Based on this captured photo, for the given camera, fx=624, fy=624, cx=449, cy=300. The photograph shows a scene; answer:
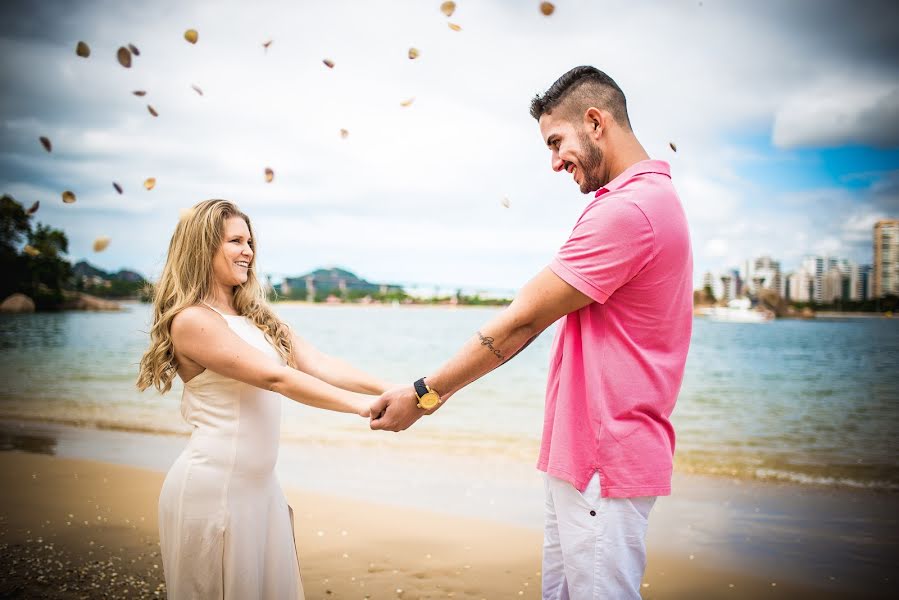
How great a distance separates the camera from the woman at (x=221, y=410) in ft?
8.68

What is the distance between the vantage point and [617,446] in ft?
6.74

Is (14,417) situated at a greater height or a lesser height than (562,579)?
lesser

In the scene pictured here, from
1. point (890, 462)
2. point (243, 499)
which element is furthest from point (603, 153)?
point (890, 462)

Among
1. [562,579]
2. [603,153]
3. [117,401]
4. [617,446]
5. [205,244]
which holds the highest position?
[603,153]

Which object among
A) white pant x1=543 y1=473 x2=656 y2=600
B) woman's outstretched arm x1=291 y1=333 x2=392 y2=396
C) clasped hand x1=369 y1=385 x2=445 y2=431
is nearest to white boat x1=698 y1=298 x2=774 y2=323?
woman's outstretched arm x1=291 y1=333 x2=392 y2=396

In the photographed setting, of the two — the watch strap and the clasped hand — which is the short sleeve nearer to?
the watch strap

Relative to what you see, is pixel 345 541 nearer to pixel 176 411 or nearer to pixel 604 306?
pixel 604 306

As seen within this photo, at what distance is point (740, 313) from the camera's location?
92.9 metres

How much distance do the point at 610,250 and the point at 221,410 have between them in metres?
1.81

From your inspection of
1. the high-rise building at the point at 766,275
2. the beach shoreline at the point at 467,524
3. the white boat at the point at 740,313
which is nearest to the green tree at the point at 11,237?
the beach shoreline at the point at 467,524

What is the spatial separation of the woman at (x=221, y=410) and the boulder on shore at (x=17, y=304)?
67.9 meters

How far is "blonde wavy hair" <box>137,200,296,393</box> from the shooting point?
2785 mm

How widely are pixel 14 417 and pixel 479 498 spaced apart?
10422 mm

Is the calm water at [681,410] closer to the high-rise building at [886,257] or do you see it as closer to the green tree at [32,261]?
the green tree at [32,261]
